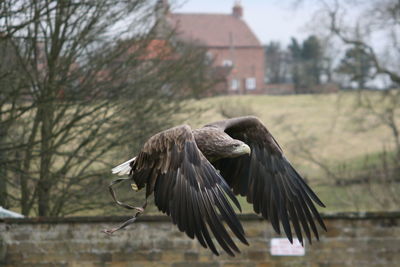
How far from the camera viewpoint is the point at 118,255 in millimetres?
11945

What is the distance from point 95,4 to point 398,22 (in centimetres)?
1298

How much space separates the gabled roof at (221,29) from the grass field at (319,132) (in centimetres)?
2546

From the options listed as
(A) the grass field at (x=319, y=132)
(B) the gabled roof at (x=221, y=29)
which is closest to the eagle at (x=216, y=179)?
(A) the grass field at (x=319, y=132)

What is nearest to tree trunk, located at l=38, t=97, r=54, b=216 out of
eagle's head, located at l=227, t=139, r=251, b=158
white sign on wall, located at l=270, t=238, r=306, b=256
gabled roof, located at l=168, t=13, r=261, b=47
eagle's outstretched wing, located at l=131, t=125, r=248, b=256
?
white sign on wall, located at l=270, t=238, r=306, b=256

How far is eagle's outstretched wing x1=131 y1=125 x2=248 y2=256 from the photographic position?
238 inches

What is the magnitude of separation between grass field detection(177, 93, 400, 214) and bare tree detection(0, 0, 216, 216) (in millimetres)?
1542

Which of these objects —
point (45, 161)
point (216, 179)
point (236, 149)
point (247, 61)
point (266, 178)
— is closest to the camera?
point (216, 179)

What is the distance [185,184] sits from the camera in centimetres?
636

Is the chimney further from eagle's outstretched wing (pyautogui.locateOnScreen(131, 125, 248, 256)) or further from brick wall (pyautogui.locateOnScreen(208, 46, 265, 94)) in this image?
eagle's outstretched wing (pyautogui.locateOnScreen(131, 125, 248, 256))

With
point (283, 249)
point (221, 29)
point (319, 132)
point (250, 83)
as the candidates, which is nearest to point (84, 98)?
point (283, 249)

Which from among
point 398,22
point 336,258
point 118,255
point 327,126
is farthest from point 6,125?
point 327,126

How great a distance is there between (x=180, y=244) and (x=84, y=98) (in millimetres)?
4213

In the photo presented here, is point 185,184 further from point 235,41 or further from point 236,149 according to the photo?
point 235,41

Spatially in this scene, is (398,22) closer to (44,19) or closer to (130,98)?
(130,98)
